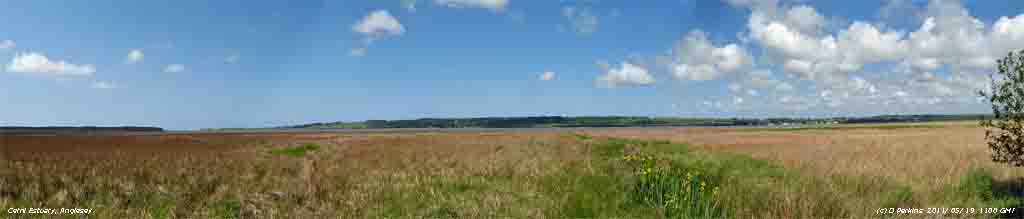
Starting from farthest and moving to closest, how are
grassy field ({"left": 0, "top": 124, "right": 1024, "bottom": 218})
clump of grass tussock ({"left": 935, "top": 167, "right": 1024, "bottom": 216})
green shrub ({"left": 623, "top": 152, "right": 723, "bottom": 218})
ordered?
clump of grass tussock ({"left": 935, "top": 167, "right": 1024, "bottom": 216})
grassy field ({"left": 0, "top": 124, "right": 1024, "bottom": 218})
green shrub ({"left": 623, "top": 152, "right": 723, "bottom": 218})

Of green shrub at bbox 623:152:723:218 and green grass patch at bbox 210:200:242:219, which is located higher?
green shrub at bbox 623:152:723:218

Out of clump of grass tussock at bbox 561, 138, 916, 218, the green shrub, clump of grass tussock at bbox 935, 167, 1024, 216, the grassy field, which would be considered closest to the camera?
clump of grass tussock at bbox 561, 138, 916, 218

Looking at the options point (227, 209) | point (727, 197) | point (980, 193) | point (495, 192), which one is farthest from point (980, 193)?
point (227, 209)

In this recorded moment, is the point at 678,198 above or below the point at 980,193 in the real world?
above

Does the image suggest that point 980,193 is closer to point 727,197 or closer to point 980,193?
point 980,193

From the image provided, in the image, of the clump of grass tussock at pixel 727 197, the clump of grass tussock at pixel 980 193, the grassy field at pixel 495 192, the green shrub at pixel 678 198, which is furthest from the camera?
the clump of grass tussock at pixel 980 193

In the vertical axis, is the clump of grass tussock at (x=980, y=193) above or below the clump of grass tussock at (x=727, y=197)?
below

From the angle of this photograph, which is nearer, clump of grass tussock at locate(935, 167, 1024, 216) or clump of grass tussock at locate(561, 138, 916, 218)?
clump of grass tussock at locate(561, 138, 916, 218)

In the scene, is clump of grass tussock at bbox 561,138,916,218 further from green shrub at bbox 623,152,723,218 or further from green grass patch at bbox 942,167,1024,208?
green grass patch at bbox 942,167,1024,208

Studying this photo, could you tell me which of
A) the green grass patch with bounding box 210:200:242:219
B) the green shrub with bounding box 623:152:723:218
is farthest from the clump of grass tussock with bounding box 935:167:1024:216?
the green grass patch with bounding box 210:200:242:219

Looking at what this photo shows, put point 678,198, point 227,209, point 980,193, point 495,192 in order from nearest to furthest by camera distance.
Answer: point 678,198, point 227,209, point 495,192, point 980,193

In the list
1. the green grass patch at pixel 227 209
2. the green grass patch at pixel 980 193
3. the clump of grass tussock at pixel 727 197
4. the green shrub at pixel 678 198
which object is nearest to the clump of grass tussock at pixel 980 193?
the green grass patch at pixel 980 193

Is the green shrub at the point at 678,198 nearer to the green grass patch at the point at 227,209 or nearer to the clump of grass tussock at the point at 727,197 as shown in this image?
the clump of grass tussock at the point at 727,197

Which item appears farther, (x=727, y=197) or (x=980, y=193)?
(x=980, y=193)
